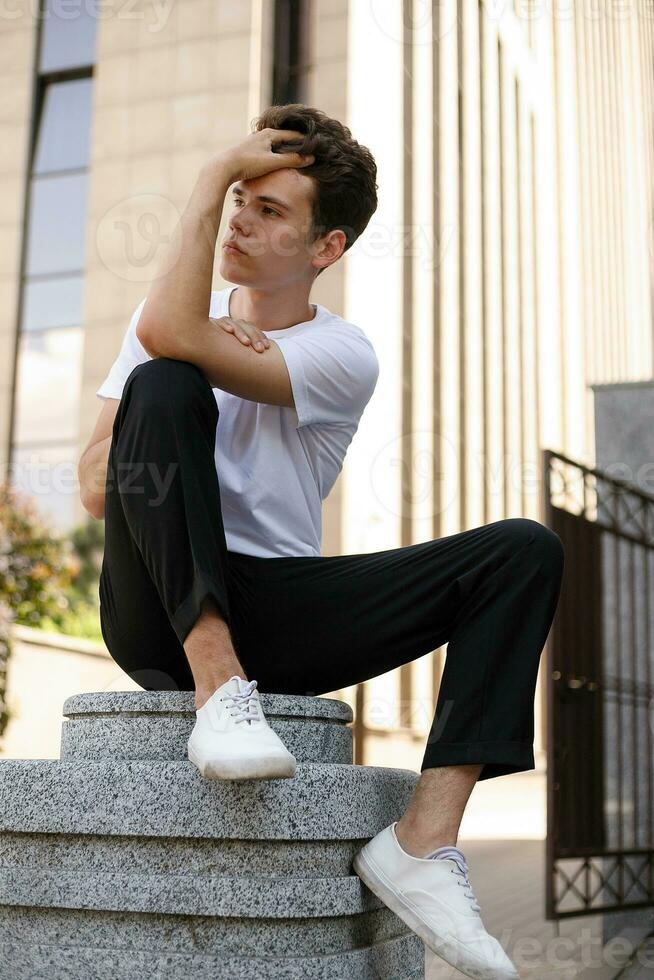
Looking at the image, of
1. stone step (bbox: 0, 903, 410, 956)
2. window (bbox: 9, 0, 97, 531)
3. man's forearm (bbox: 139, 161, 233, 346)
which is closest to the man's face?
man's forearm (bbox: 139, 161, 233, 346)

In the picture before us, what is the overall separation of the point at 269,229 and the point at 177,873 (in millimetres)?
1325

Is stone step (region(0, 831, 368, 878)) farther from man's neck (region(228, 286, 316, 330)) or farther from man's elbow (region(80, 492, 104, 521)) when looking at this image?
man's neck (region(228, 286, 316, 330))

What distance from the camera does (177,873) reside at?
6.14ft

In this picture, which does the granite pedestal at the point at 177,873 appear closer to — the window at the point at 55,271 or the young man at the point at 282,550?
the young man at the point at 282,550

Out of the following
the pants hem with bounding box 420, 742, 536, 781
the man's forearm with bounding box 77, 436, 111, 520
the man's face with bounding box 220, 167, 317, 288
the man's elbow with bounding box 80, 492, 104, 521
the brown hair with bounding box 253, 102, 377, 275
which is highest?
the brown hair with bounding box 253, 102, 377, 275

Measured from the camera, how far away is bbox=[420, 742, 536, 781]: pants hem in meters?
1.93

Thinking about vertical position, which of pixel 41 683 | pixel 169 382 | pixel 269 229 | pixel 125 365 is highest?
pixel 269 229

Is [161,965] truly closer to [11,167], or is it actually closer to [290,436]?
[290,436]

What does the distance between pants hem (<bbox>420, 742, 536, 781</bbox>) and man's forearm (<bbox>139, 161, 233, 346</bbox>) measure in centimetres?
88

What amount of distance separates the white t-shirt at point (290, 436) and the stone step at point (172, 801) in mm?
490

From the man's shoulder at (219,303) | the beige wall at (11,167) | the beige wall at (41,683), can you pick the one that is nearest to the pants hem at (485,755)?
the man's shoulder at (219,303)

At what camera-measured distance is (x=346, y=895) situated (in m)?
1.94

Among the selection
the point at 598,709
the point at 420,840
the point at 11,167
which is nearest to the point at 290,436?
the point at 420,840

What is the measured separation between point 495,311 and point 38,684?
52.2 ft
